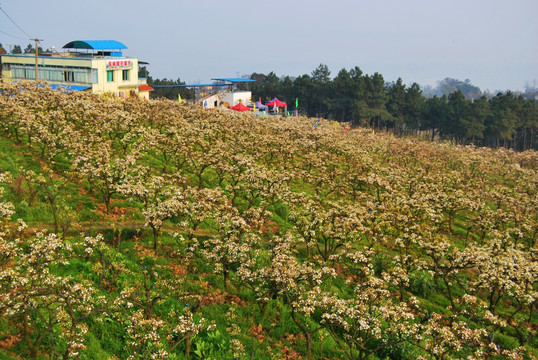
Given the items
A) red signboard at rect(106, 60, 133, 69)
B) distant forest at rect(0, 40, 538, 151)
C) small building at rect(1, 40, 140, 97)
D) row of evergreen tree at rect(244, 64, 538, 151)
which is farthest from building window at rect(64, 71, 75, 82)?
row of evergreen tree at rect(244, 64, 538, 151)

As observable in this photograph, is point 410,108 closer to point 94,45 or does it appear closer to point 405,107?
point 405,107

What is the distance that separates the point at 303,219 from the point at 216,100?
78.1 meters

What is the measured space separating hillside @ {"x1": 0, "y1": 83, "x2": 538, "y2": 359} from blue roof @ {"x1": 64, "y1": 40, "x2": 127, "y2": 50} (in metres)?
36.6

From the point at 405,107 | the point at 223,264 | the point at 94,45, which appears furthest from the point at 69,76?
the point at 405,107

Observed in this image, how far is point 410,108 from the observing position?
339ft

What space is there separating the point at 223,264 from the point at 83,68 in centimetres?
5992

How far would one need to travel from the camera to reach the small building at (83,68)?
64.3 metres

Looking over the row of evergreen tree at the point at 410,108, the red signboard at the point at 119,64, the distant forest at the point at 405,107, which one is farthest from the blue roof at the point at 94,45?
the row of evergreen tree at the point at 410,108

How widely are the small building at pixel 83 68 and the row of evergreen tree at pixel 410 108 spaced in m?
58.0

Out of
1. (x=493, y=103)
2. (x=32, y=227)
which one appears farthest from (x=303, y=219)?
(x=493, y=103)

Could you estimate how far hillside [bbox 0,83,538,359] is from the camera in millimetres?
12766

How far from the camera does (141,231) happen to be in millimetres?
22078

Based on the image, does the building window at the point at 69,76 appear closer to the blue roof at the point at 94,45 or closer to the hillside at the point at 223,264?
the blue roof at the point at 94,45

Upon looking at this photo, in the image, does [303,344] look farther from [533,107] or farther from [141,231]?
[533,107]
